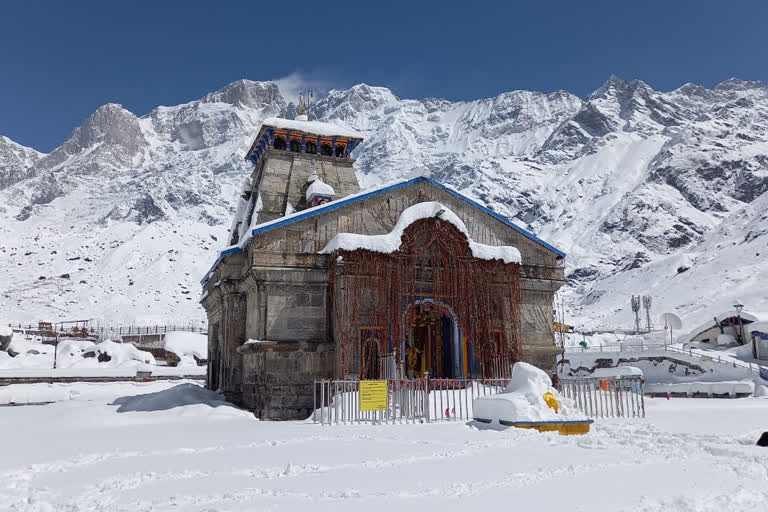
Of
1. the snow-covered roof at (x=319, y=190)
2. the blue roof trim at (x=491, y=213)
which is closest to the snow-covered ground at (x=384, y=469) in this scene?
the blue roof trim at (x=491, y=213)

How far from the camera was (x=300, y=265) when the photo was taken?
66.2 ft

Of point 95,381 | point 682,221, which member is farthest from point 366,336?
point 682,221

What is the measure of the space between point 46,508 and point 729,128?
188 metres

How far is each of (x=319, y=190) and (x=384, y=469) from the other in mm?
15661

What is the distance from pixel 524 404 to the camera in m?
14.1

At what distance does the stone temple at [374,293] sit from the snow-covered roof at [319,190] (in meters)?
0.06

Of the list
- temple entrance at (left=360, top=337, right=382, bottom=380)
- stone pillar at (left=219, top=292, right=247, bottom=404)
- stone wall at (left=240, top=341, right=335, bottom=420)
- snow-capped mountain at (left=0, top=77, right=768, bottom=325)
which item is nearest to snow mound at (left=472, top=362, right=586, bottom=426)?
temple entrance at (left=360, top=337, right=382, bottom=380)

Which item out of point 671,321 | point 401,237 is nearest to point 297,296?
point 401,237

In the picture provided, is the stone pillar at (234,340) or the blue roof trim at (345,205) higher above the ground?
the blue roof trim at (345,205)

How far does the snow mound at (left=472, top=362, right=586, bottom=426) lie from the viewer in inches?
550

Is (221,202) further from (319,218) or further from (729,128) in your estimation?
(319,218)

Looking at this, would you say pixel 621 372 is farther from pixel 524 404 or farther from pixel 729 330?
pixel 524 404

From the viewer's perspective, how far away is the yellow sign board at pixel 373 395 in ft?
52.3

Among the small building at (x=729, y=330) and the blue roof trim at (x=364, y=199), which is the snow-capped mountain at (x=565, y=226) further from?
the blue roof trim at (x=364, y=199)
